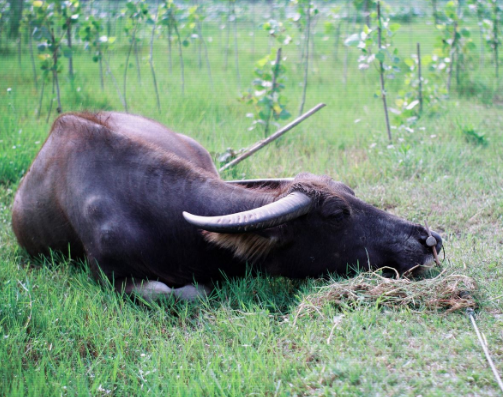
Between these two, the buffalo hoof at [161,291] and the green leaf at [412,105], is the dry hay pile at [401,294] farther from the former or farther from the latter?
the green leaf at [412,105]

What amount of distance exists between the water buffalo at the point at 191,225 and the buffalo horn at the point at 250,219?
14 mm

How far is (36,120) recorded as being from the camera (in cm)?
716

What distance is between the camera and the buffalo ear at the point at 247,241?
3.61 metres

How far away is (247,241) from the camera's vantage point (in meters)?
3.62

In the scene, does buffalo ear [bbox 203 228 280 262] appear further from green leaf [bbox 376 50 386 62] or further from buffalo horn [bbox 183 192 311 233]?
green leaf [bbox 376 50 386 62]

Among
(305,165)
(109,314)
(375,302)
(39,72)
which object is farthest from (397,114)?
(39,72)

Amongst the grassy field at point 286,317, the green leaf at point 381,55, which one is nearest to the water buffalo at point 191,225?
the grassy field at point 286,317

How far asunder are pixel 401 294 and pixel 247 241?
103 centimetres

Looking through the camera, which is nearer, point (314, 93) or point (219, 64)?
point (314, 93)

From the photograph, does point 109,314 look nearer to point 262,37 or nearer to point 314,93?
point 314,93

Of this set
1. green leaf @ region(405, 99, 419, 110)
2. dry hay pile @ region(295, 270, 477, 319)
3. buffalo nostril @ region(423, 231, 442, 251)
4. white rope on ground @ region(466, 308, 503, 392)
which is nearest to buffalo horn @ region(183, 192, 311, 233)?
dry hay pile @ region(295, 270, 477, 319)

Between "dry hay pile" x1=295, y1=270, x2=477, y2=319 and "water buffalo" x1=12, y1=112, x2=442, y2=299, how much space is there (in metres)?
0.29

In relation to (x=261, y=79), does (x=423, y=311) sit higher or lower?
lower

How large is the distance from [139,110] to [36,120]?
1.33 m
